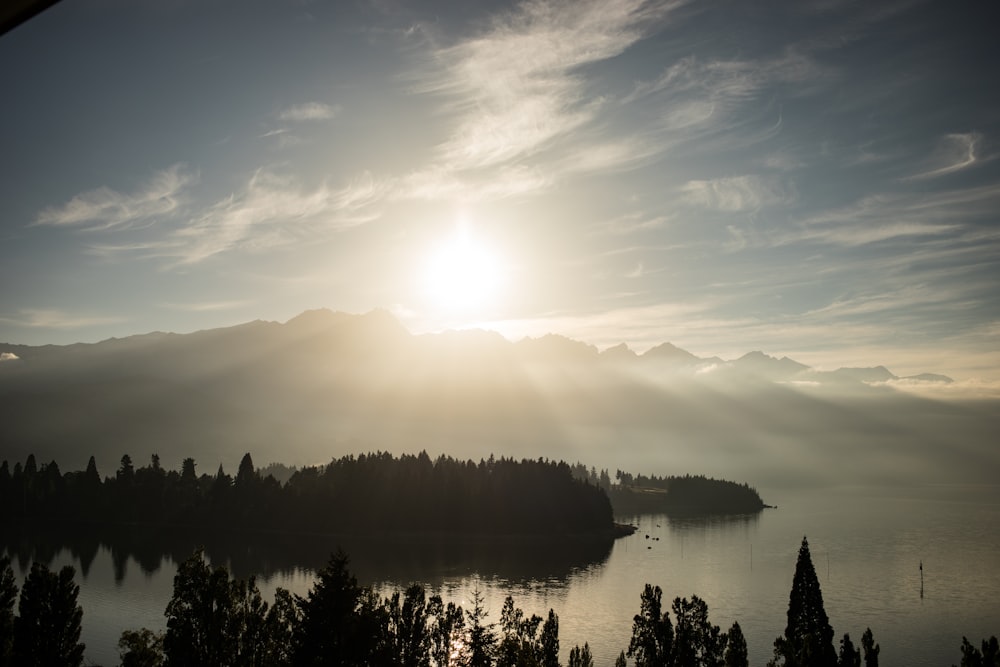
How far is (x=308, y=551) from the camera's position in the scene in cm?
13512

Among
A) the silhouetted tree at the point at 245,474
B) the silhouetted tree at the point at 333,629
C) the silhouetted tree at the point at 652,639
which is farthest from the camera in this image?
the silhouetted tree at the point at 245,474

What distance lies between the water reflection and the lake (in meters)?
0.42

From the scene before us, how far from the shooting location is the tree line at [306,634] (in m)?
30.7

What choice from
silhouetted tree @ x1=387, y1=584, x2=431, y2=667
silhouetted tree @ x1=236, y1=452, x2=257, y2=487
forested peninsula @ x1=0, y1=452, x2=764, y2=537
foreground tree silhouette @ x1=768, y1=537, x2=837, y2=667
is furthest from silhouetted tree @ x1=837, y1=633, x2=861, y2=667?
silhouetted tree @ x1=236, y1=452, x2=257, y2=487

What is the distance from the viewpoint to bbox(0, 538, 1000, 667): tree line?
30719 mm

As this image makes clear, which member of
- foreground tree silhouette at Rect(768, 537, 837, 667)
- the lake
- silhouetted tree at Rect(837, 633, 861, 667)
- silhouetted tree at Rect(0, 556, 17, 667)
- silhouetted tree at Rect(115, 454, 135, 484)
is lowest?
the lake

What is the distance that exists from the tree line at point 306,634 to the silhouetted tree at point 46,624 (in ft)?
0.23

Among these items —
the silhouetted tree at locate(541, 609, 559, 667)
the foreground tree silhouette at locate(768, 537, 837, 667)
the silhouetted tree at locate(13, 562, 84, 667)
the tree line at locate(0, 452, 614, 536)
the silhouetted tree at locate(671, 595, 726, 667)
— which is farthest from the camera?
the tree line at locate(0, 452, 614, 536)

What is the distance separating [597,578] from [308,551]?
60.9 m

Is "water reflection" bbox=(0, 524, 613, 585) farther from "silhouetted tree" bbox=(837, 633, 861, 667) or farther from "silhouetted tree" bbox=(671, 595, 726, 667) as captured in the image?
"silhouetted tree" bbox=(837, 633, 861, 667)

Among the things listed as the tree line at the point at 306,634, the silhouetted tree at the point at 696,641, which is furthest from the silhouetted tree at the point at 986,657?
the silhouetted tree at the point at 696,641

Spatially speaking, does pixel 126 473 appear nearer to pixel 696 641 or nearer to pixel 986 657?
pixel 696 641

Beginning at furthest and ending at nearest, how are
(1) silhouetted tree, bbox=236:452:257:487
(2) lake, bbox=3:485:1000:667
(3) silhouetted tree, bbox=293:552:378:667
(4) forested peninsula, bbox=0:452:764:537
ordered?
(1) silhouetted tree, bbox=236:452:257:487
(4) forested peninsula, bbox=0:452:764:537
(2) lake, bbox=3:485:1000:667
(3) silhouetted tree, bbox=293:552:378:667

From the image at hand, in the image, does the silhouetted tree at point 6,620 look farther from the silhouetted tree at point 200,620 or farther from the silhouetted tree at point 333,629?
the silhouetted tree at point 333,629
